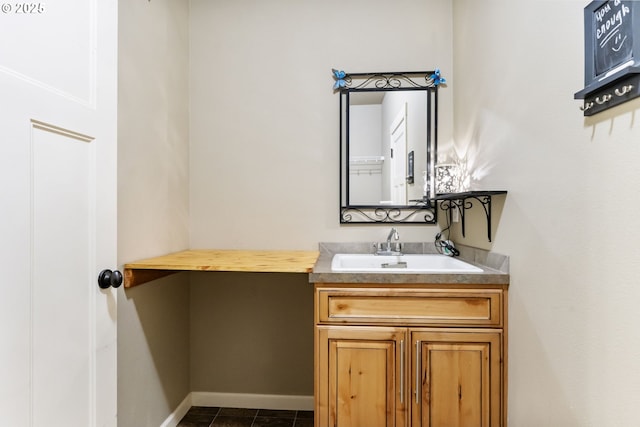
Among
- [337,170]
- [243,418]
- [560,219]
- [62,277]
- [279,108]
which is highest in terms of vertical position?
[279,108]

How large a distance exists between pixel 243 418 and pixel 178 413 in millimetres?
374

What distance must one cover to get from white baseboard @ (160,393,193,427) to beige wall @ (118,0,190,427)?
0.14 feet

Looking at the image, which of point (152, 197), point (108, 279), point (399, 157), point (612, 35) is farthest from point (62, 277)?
point (399, 157)

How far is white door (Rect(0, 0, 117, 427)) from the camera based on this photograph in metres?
0.81

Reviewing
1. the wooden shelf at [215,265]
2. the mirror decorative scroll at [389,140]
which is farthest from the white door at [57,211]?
the mirror decorative scroll at [389,140]

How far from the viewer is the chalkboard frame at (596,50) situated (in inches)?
32.2

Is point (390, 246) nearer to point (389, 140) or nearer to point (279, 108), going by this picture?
point (389, 140)

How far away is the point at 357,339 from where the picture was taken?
1.52 metres

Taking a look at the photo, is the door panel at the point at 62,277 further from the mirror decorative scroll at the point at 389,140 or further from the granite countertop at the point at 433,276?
the mirror decorative scroll at the point at 389,140

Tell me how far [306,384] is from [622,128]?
2.01 meters

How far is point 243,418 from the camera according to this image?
204cm

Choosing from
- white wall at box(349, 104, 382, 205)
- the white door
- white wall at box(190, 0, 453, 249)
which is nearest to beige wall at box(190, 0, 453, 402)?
white wall at box(190, 0, 453, 249)

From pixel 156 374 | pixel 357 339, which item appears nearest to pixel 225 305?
pixel 156 374

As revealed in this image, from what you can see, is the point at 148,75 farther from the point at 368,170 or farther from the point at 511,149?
the point at 511,149
